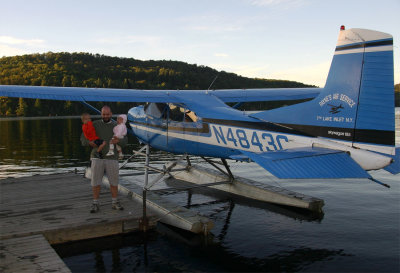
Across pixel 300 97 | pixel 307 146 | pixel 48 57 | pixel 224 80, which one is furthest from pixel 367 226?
pixel 48 57

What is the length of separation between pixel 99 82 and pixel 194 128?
70107 mm

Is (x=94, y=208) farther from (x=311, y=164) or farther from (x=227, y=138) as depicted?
(x=311, y=164)

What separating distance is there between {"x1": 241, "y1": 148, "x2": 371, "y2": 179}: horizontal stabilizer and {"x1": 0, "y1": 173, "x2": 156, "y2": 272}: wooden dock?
2936 millimetres

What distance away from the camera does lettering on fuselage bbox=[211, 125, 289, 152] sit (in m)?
6.27

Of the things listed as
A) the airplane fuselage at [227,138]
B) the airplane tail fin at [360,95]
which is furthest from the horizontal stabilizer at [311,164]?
the airplane tail fin at [360,95]

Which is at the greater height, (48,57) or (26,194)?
(48,57)

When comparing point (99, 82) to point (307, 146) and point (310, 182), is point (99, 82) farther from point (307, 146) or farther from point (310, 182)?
point (307, 146)

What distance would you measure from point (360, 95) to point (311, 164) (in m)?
1.39

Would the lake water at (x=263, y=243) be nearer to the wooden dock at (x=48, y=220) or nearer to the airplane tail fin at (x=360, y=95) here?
the wooden dock at (x=48, y=220)

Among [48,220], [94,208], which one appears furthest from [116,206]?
[48,220]

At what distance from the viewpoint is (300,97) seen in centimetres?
1091

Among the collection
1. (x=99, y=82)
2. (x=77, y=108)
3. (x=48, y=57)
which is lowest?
(x=77, y=108)

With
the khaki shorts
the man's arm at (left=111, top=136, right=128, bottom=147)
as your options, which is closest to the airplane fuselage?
the man's arm at (left=111, top=136, right=128, bottom=147)

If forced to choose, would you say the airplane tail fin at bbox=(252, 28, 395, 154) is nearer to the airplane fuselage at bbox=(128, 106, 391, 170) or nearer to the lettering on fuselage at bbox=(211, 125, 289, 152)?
the airplane fuselage at bbox=(128, 106, 391, 170)
